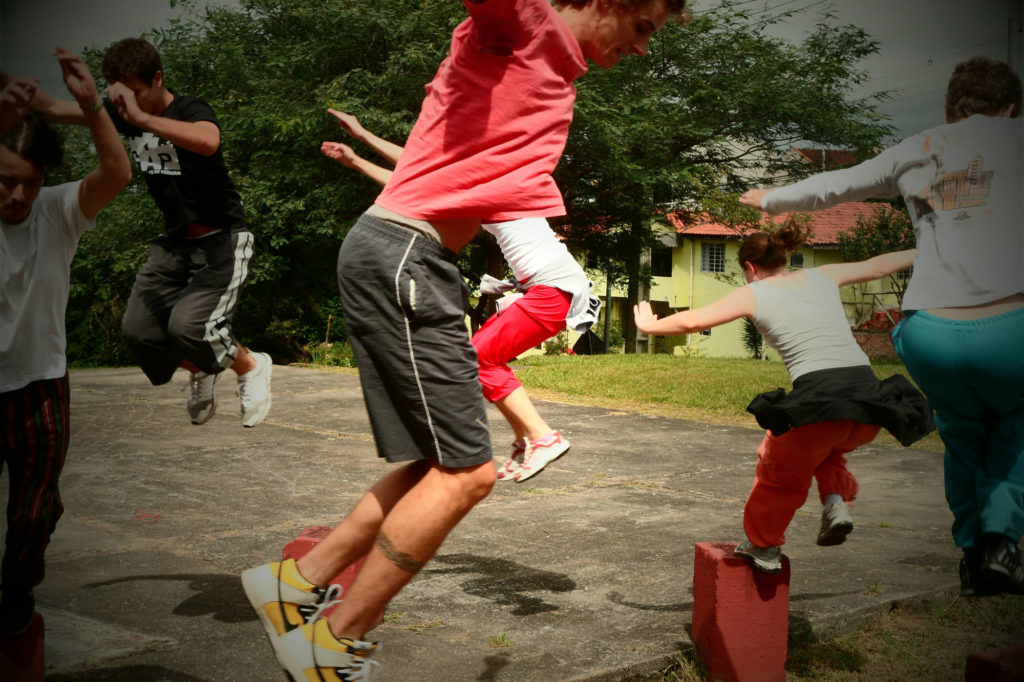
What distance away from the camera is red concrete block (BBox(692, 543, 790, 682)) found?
3480mm

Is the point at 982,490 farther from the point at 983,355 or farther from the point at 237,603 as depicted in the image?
the point at 237,603

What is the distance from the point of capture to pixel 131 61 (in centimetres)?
383

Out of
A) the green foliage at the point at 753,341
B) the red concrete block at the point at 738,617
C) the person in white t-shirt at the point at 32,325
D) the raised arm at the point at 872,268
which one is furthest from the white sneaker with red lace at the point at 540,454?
the green foliage at the point at 753,341

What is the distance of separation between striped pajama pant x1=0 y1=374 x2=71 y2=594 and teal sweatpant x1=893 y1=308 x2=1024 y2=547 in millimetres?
2873

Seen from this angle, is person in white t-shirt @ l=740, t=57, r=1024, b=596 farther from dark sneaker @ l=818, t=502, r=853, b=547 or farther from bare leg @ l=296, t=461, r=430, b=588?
bare leg @ l=296, t=461, r=430, b=588

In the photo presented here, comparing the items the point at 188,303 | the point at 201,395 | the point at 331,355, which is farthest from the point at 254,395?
the point at 331,355

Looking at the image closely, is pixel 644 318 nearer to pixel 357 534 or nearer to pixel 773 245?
pixel 773 245

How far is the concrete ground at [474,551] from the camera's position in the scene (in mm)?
3459

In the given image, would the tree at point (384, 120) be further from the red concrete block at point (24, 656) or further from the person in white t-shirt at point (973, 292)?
the person in white t-shirt at point (973, 292)

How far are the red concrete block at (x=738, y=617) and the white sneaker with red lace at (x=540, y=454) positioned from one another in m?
0.70

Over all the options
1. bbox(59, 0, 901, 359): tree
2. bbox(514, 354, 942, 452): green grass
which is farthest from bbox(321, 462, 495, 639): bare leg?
bbox(59, 0, 901, 359): tree

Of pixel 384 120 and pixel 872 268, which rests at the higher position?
pixel 384 120

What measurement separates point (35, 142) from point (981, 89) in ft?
10.2

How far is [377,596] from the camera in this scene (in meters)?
2.38
